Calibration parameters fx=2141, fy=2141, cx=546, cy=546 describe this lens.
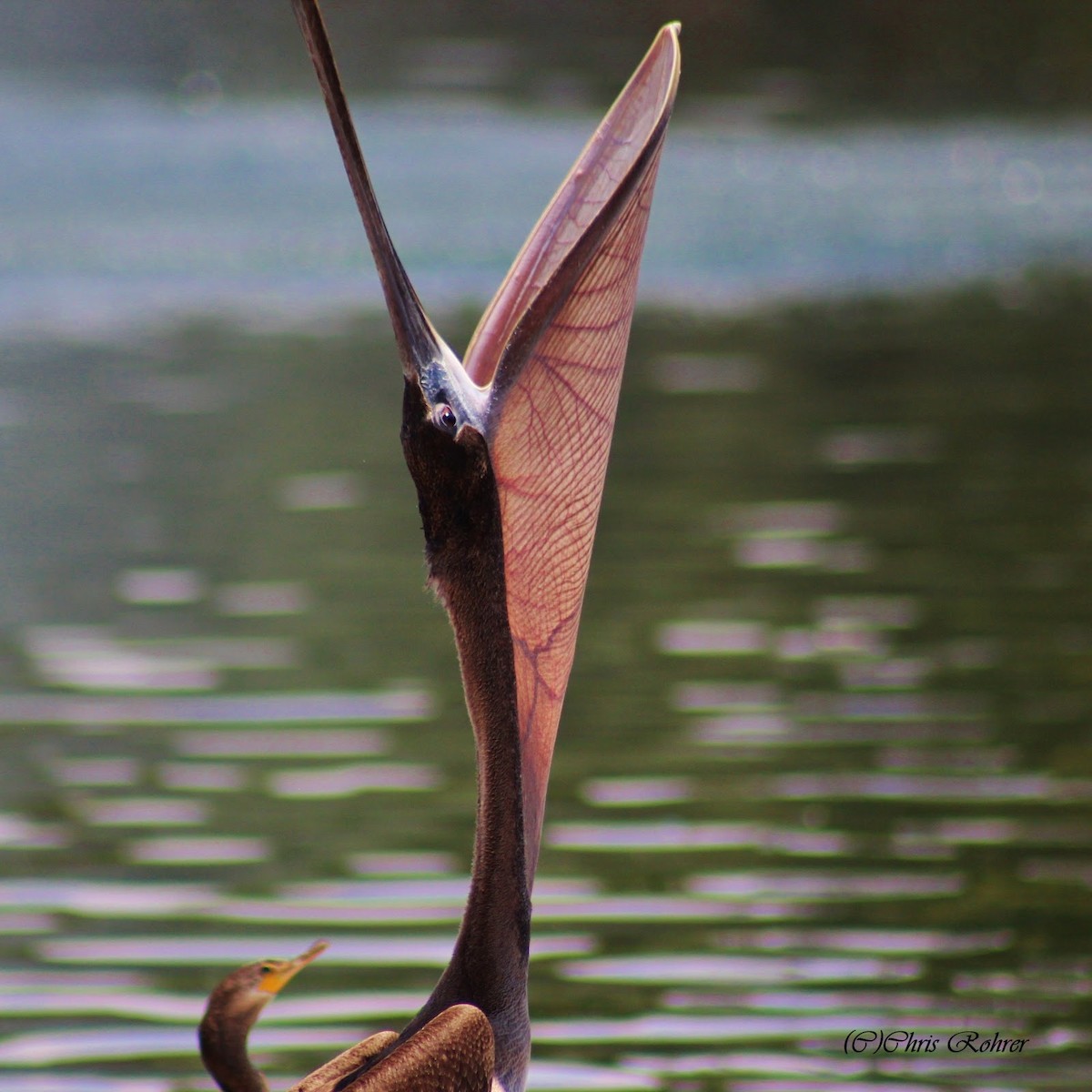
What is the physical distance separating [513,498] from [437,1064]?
2.61 ft

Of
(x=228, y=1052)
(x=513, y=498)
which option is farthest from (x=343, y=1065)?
(x=513, y=498)

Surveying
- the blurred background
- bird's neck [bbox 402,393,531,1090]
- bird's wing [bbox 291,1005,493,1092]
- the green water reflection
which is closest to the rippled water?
the blurred background

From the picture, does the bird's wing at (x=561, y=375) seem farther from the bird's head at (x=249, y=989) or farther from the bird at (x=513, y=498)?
the bird's head at (x=249, y=989)

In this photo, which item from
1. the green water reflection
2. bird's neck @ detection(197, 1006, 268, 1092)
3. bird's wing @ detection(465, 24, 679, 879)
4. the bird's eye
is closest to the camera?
the bird's eye

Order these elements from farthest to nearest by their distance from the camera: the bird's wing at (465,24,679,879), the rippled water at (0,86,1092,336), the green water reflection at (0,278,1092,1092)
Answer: the rippled water at (0,86,1092,336) → the green water reflection at (0,278,1092,1092) → the bird's wing at (465,24,679,879)

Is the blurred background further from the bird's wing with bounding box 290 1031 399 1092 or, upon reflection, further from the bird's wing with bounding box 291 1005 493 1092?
the bird's wing with bounding box 291 1005 493 1092

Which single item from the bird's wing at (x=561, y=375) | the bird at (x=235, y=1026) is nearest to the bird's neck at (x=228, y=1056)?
the bird at (x=235, y=1026)

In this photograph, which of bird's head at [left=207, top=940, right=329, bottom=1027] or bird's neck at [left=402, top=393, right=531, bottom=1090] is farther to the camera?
bird's head at [left=207, top=940, right=329, bottom=1027]

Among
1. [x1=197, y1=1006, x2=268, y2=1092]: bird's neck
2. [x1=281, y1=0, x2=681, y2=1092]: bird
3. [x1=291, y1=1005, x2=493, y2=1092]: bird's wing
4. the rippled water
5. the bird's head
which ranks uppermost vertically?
the rippled water

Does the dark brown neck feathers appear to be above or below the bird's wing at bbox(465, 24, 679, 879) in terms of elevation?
below

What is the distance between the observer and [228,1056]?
376 cm

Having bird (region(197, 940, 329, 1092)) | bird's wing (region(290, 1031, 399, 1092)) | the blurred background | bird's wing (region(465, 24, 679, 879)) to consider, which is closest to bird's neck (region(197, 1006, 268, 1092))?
bird (region(197, 940, 329, 1092))

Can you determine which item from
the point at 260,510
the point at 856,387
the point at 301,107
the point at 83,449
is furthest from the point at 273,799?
the point at 301,107

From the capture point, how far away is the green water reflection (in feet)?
14.9
